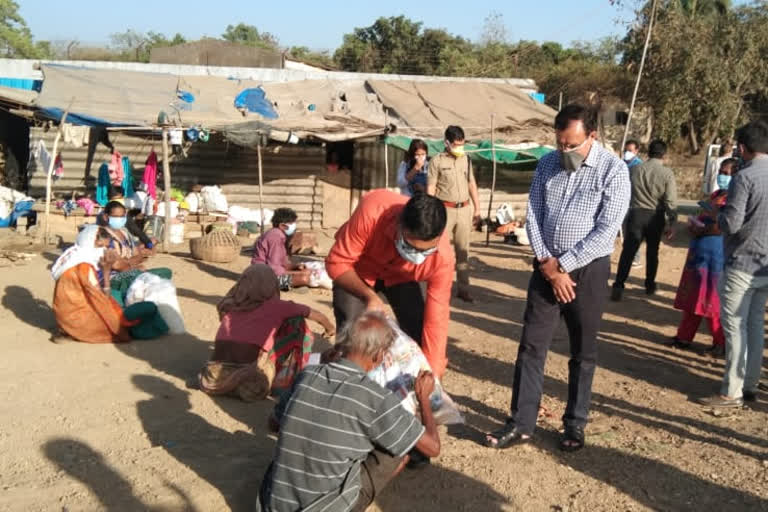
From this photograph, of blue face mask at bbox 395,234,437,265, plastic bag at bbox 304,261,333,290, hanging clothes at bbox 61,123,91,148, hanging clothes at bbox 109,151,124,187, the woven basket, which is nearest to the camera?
blue face mask at bbox 395,234,437,265

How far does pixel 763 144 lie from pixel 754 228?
53 centimetres

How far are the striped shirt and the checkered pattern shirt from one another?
57.2 inches

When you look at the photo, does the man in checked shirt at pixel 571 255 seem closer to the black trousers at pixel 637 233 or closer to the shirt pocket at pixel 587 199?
the shirt pocket at pixel 587 199

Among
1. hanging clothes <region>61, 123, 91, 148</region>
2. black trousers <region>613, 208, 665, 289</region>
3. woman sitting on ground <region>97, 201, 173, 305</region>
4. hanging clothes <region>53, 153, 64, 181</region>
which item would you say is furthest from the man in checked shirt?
hanging clothes <region>53, 153, 64, 181</region>

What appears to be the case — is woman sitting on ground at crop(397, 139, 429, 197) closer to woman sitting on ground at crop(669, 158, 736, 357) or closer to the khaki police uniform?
the khaki police uniform

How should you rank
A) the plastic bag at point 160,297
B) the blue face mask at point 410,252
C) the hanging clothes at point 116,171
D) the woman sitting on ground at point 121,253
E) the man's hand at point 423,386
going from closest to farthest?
the man's hand at point 423,386 → the blue face mask at point 410,252 → the plastic bag at point 160,297 → the woman sitting on ground at point 121,253 → the hanging clothes at point 116,171

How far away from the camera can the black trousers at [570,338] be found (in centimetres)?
386

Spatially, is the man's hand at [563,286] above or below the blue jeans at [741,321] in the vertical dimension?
above

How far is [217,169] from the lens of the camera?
1434 centimetres

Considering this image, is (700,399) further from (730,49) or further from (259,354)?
(730,49)

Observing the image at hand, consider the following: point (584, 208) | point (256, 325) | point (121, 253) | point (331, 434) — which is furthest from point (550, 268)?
point (121, 253)

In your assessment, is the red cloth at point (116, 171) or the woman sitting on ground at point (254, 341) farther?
the red cloth at point (116, 171)

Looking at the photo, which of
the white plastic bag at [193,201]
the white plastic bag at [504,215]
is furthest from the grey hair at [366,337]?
the white plastic bag at [504,215]

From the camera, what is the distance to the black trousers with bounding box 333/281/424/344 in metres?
3.86
